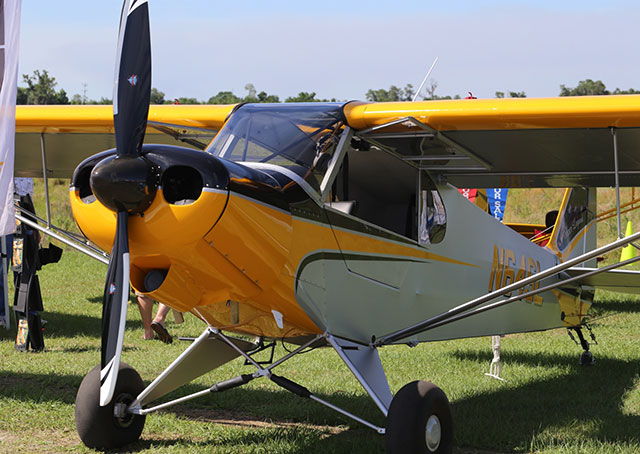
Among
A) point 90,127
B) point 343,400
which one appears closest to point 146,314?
point 90,127

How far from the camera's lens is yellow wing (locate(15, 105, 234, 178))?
5980 mm

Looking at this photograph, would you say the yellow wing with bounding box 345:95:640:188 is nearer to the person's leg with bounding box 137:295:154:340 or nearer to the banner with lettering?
the person's leg with bounding box 137:295:154:340

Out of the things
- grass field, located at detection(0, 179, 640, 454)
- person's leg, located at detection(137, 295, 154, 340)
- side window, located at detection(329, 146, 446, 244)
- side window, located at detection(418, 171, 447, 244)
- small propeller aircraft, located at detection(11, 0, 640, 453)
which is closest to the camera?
small propeller aircraft, located at detection(11, 0, 640, 453)

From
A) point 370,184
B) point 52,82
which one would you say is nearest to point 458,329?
point 370,184

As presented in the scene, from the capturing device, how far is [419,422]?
4.40m

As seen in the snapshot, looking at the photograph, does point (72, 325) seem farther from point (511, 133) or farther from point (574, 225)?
point (511, 133)

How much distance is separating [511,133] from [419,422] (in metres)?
2.38

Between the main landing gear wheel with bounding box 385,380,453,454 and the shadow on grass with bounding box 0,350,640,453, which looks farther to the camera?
the shadow on grass with bounding box 0,350,640,453

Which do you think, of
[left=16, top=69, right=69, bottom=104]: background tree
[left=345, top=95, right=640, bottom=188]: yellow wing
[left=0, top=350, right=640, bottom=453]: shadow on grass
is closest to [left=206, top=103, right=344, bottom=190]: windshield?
[left=345, top=95, right=640, bottom=188]: yellow wing

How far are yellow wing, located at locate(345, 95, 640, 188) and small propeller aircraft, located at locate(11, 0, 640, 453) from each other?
0.6 inches

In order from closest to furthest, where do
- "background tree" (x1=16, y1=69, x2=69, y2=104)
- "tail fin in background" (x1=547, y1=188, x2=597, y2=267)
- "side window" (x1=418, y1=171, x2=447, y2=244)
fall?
1. "side window" (x1=418, y1=171, x2=447, y2=244)
2. "tail fin in background" (x1=547, y1=188, x2=597, y2=267)
3. "background tree" (x1=16, y1=69, x2=69, y2=104)

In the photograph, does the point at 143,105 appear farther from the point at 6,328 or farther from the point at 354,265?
the point at 6,328

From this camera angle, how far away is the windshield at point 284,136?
4598 millimetres

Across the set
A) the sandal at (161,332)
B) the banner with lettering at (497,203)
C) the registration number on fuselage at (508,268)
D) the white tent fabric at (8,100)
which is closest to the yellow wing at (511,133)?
the registration number on fuselage at (508,268)
